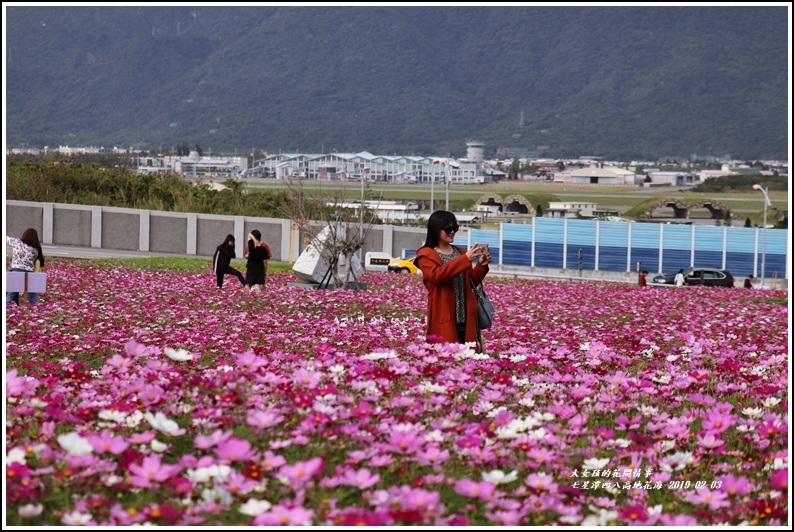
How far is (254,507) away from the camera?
3.53 metres

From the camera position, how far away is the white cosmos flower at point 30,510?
11.9 feet

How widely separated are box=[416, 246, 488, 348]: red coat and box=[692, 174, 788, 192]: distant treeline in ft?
585

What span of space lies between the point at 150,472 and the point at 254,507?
1.52ft

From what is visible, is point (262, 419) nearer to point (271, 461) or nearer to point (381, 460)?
point (271, 461)

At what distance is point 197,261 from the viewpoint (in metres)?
33.8

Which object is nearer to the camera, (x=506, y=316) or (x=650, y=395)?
(x=650, y=395)

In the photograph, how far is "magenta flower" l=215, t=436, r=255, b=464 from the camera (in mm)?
3869

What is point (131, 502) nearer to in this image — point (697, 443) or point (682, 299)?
point (697, 443)

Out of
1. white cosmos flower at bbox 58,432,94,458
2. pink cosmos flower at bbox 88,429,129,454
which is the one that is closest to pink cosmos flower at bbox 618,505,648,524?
pink cosmos flower at bbox 88,429,129,454

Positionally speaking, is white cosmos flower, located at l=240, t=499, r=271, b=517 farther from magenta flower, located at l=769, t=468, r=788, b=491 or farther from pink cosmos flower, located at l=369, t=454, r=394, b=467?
magenta flower, located at l=769, t=468, r=788, b=491

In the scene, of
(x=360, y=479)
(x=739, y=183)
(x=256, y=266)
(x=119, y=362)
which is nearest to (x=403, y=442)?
(x=360, y=479)

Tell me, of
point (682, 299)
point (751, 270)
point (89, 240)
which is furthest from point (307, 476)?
point (751, 270)

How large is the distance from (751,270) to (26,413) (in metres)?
51.7

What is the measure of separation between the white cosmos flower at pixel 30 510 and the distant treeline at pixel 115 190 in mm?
48611
